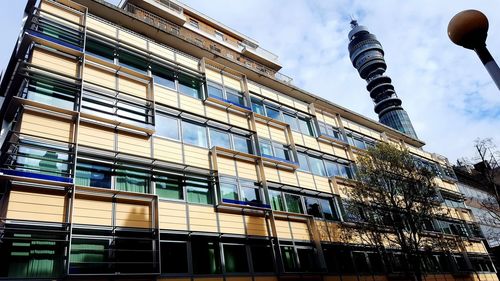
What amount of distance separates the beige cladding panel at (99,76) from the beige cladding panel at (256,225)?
8.94 metres

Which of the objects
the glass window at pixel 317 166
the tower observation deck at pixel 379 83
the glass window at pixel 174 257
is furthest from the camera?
the tower observation deck at pixel 379 83

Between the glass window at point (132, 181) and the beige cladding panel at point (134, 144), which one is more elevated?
the beige cladding panel at point (134, 144)

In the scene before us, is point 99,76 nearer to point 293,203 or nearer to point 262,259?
point 262,259

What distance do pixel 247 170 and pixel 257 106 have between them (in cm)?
546

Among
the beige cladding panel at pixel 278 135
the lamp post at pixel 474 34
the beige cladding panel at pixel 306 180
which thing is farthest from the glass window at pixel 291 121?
the lamp post at pixel 474 34

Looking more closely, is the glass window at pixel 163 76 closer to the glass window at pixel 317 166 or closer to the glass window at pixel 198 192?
the glass window at pixel 198 192

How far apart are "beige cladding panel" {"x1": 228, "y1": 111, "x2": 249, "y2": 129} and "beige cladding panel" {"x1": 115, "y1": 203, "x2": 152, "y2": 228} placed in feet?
26.0

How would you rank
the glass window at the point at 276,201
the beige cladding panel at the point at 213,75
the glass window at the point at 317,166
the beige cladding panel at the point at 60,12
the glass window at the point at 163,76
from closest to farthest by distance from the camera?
the beige cladding panel at the point at 60,12 → the glass window at the point at 163,76 → the glass window at the point at 276,201 → the beige cladding panel at the point at 213,75 → the glass window at the point at 317,166

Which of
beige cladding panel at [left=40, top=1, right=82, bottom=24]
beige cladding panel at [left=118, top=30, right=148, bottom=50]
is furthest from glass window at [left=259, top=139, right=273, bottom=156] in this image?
beige cladding panel at [left=40, top=1, right=82, bottom=24]

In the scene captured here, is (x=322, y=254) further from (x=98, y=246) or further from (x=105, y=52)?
(x=105, y=52)

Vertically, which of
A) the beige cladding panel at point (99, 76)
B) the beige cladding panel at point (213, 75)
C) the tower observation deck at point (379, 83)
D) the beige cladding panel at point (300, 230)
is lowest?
the beige cladding panel at point (300, 230)

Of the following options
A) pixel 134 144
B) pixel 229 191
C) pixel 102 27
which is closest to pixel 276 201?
pixel 229 191

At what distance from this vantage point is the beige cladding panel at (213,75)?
20375mm

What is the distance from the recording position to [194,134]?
1758 centimetres
